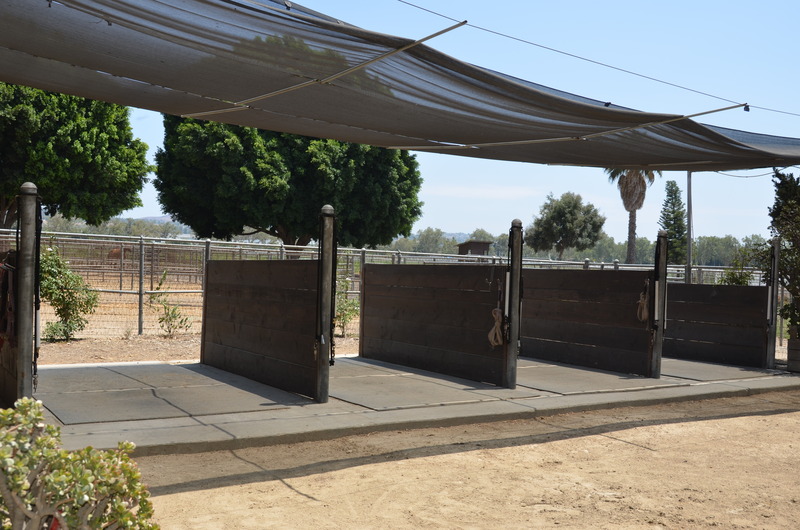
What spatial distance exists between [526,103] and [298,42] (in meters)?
2.22

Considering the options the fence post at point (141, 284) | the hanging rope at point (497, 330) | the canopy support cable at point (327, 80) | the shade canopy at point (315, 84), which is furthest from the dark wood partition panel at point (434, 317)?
the fence post at point (141, 284)

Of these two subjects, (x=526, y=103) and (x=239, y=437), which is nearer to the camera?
(x=239, y=437)

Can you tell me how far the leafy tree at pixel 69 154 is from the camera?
95.4 feet

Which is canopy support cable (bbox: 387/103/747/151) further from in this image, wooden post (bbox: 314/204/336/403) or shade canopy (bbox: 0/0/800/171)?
wooden post (bbox: 314/204/336/403)

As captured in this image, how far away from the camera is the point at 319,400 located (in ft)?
23.1

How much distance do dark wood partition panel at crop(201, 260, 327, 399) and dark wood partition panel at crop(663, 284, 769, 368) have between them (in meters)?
6.68

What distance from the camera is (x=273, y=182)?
1352 inches

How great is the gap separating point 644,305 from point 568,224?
53.2 metres

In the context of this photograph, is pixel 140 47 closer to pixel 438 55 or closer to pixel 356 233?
pixel 438 55

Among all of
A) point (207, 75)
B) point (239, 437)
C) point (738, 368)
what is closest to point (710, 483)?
point (239, 437)

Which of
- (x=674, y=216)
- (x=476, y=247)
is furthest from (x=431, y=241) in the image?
(x=476, y=247)

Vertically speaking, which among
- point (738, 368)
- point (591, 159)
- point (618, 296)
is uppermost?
point (591, 159)

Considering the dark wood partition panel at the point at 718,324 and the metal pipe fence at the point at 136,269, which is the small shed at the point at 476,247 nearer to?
the metal pipe fence at the point at 136,269

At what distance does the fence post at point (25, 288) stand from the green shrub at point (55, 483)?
3.32 meters
